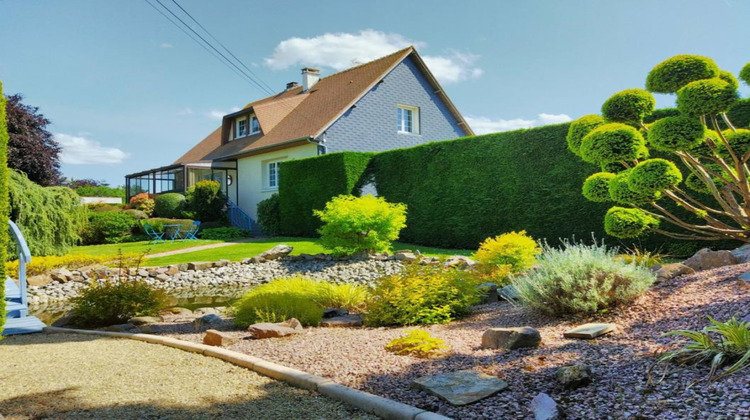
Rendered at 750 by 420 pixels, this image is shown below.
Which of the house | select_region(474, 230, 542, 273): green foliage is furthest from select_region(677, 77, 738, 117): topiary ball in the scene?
the house

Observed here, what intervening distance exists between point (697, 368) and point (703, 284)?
2.30 metres

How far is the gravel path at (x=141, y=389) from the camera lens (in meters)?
3.25

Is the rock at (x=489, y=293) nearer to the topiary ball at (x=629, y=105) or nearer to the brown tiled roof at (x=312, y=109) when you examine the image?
the topiary ball at (x=629, y=105)

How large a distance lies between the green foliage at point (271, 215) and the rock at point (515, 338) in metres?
16.8

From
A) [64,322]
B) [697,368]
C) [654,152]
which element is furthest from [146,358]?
[654,152]

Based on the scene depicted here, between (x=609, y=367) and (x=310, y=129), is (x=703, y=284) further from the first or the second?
(x=310, y=129)

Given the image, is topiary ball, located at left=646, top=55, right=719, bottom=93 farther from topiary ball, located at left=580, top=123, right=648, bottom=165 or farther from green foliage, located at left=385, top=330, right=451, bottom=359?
green foliage, located at left=385, top=330, right=451, bottom=359

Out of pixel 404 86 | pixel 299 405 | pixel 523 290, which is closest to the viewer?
pixel 299 405

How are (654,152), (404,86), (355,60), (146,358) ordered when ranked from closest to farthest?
(146,358) < (654,152) < (404,86) < (355,60)

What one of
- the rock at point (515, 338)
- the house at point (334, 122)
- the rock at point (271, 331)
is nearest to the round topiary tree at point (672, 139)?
the rock at point (515, 338)

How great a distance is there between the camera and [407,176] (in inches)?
643

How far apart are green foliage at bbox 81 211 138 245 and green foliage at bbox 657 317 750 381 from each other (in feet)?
67.2

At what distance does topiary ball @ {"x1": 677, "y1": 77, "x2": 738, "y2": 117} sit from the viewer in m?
6.38

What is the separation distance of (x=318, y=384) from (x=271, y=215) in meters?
17.5
